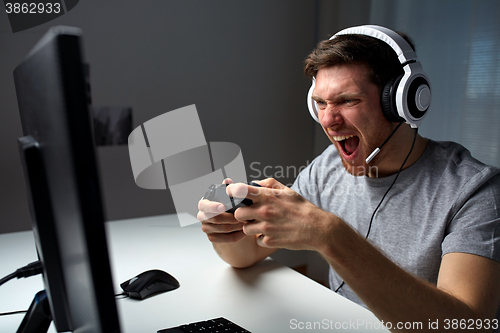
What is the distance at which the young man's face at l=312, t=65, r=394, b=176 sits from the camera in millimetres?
1021

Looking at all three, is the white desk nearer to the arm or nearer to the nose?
the arm

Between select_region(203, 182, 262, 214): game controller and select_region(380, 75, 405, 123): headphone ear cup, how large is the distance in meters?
0.46

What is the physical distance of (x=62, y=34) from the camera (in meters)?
0.31

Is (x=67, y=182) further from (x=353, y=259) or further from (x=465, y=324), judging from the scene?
(x=465, y=324)

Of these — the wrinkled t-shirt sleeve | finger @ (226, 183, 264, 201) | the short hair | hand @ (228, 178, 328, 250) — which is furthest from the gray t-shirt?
Answer: finger @ (226, 183, 264, 201)

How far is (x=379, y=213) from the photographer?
3.51 ft

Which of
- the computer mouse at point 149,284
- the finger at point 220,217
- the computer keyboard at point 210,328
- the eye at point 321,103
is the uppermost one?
the eye at point 321,103

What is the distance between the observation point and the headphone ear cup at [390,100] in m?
0.97
